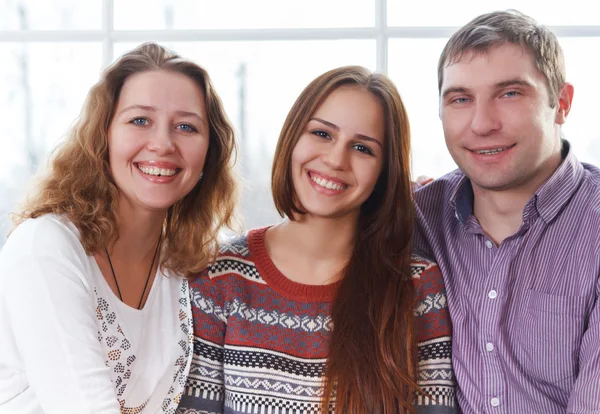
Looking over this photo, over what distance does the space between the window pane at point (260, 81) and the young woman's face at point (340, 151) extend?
5.46 ft

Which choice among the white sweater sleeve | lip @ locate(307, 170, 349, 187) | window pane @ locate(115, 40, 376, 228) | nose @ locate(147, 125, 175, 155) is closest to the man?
lip @ locate(307, 170, 349, 187)

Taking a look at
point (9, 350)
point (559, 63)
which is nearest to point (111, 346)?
point (9, 350)

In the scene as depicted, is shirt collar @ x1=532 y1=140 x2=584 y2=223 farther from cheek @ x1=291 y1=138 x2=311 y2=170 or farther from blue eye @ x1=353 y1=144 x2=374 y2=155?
cheek @ x1=291 y1=138 x2=311 y2=170

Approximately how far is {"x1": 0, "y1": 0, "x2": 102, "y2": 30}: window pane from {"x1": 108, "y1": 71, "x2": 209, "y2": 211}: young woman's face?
1.91 metres

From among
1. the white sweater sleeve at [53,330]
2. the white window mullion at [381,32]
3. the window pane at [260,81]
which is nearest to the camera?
the white sweater sleeve at [53,330]

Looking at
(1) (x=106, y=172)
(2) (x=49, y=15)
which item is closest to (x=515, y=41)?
(1) (x=106, y=172)

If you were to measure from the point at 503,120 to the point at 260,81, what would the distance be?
1.95 meters

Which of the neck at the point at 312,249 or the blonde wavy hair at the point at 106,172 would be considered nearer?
the blonde wavy hair at the point at 106,172

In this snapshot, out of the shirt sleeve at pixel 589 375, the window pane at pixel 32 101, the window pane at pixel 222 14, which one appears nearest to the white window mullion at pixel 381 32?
the window pane at pixel 222 14

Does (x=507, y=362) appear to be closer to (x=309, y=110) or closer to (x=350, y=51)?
(x=309, y=110)

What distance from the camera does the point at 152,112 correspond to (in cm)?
197

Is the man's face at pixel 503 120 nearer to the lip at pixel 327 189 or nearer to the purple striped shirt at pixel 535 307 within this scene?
the purple striped shirt at pixel 535 307

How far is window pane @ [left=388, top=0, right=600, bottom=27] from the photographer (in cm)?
365

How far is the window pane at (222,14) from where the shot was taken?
369cm
